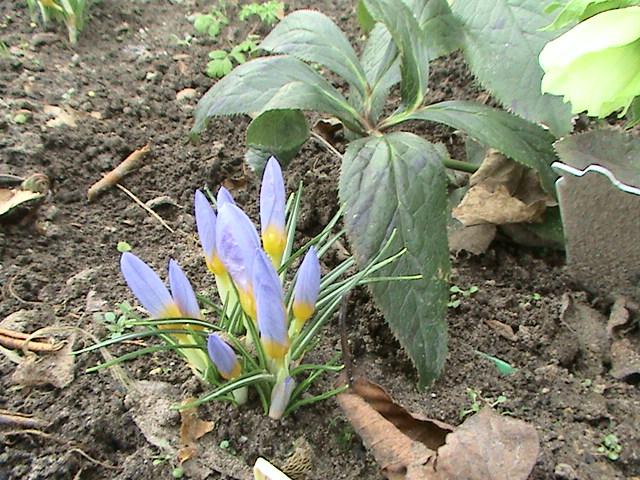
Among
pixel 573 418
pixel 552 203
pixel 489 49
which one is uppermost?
pixel 489 49

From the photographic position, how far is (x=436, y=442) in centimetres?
104

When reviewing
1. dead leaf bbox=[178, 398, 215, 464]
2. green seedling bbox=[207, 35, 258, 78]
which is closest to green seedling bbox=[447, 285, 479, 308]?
dead leaf bbox=[178, 398, 215, 464]

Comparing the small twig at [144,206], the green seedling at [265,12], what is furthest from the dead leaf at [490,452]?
the green seedling at [265,12]

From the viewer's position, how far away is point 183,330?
0.98m

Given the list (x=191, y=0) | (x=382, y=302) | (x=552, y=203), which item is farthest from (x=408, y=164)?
(x=191, y=0)

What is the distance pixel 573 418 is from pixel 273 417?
42 centimetres

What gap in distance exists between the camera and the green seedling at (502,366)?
117 cm

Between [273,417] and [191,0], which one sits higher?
[191,0]

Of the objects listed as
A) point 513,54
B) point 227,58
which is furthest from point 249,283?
point 227,58

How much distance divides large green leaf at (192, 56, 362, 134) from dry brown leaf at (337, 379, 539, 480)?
0.46 meters

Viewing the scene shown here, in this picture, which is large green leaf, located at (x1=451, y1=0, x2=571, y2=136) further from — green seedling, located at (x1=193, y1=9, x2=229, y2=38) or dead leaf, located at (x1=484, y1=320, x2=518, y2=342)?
green seedling, located at (x1=193, y1=9, x2=229, y2=38)

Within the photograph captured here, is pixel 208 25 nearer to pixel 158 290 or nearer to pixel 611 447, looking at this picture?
pixel 158 290

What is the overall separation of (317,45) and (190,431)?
715 millimetres

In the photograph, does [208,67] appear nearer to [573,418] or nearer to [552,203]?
[552,203]
